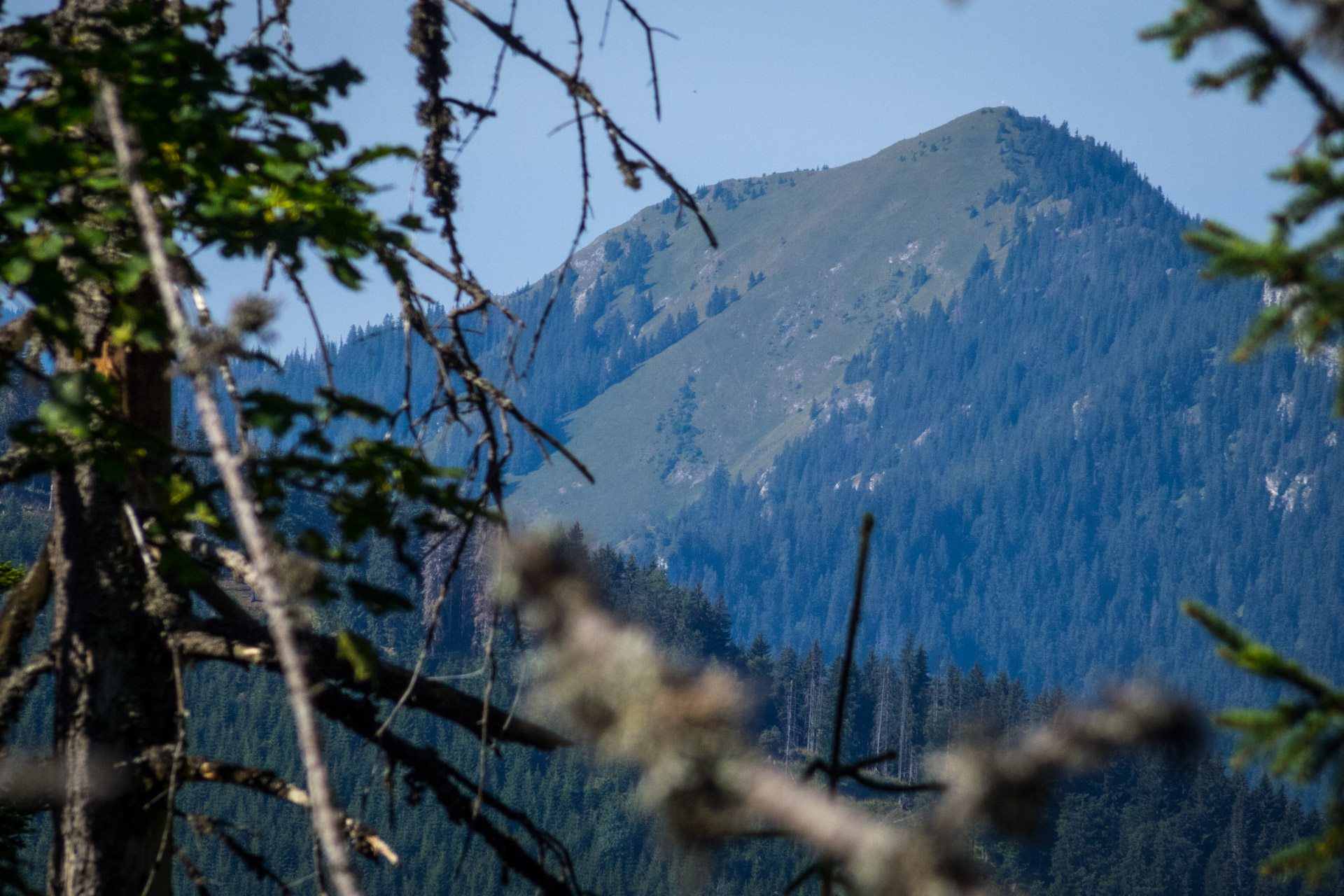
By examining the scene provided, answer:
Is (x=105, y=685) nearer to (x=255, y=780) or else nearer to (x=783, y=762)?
(x=255, y=780)

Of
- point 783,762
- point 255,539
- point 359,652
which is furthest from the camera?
point 783,762

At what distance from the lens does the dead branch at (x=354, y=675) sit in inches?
148

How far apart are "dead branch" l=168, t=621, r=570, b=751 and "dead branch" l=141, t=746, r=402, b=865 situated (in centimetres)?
37

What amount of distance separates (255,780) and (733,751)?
314 cm

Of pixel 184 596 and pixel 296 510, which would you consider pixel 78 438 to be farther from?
pixel 296 510

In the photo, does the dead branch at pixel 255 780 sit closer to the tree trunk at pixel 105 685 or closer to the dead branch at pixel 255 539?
the tree trunk at pixel 105 685

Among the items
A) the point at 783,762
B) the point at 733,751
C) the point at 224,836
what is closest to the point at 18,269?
the point at 224,836

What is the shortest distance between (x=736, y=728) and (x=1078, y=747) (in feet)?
1.53

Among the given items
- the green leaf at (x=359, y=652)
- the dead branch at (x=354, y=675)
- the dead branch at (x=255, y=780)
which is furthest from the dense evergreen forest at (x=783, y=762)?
the green leaf at (x=359, y=652)

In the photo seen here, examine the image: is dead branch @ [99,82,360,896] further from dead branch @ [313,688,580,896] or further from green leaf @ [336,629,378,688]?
dead branch @ [313,688,580,896]

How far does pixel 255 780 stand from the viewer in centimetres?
397

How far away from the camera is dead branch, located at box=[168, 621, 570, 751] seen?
12.4 ft

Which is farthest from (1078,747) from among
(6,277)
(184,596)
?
(184,596)

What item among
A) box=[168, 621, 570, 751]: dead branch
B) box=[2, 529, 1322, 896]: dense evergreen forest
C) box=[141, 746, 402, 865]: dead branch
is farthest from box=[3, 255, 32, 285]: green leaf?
box=[2, 529, 1322, 896]: dense evergreen forest
